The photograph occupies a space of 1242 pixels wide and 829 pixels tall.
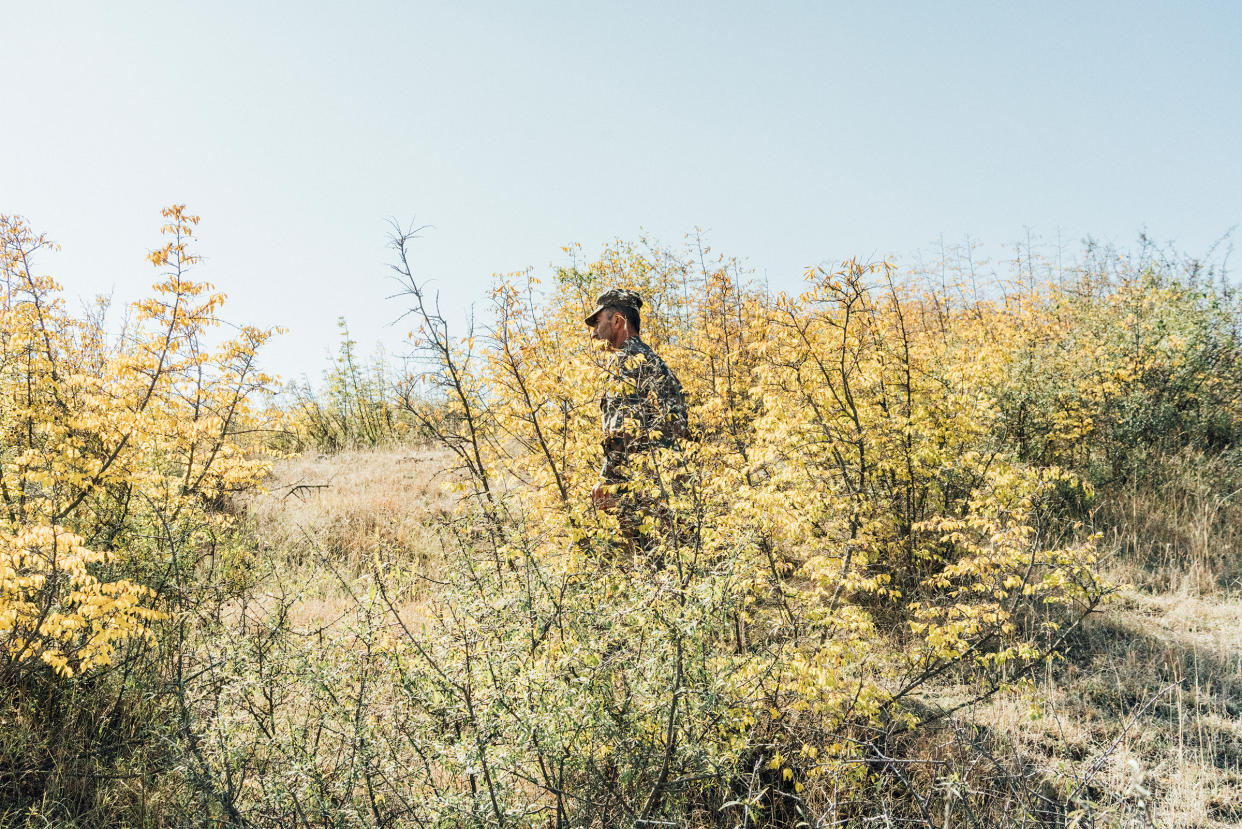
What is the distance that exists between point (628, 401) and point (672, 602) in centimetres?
267

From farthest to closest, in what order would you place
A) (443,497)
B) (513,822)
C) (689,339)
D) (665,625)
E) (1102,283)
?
(1102,283), (443,497), (689,339), (665,625), (513,822)

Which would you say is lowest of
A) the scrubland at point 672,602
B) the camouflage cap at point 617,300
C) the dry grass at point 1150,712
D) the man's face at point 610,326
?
the dry grass at point 1150,712

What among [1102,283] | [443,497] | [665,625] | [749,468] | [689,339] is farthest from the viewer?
[1102,283]

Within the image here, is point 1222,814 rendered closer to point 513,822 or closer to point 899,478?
point 899,478

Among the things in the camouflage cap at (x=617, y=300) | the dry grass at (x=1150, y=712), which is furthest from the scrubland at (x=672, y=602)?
the camouflage cap at (x=617, y=300)

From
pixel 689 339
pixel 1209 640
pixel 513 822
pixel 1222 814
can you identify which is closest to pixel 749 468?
pixel 513 822

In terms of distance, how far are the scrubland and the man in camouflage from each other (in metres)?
0.21

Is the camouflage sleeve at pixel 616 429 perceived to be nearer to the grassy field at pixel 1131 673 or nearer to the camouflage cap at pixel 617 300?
the camouflage cap at pixel 617 300

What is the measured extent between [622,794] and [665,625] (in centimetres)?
71

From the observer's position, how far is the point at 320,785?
238 cm

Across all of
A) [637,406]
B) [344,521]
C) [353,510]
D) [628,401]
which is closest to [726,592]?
[637,406]

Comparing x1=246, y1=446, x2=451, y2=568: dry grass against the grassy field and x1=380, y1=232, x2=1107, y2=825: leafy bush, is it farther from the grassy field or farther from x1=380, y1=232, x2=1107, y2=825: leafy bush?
x1=380, y1=232, x2=1107, y2=825: leafy bush

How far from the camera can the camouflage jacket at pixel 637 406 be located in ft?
14.3

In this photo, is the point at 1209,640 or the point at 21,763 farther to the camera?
the point at 1209,640
